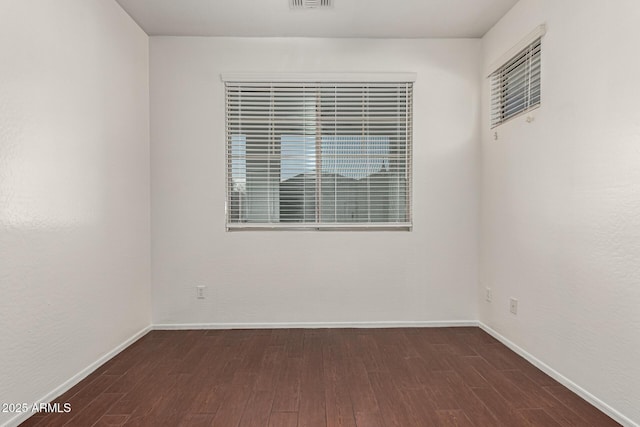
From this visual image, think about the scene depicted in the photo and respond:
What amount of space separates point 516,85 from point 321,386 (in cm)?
289

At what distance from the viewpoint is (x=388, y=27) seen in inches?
136

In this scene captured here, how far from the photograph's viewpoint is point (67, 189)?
8.01 feet

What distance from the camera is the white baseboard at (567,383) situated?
2.02m

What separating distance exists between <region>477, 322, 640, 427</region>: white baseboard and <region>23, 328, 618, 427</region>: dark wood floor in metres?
0.04

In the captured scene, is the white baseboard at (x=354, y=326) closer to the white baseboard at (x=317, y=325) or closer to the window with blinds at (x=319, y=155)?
the white baseboard at (x=317, y=325)

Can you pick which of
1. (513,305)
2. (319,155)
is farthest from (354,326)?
(319,155)

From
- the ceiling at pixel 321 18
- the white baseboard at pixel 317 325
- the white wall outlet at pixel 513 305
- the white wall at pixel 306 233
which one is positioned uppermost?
the ceiling at pixel 321 18

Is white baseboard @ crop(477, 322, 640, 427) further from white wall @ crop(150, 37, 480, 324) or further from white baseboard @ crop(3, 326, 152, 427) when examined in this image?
white baseboard @ crop(3, 326, 152, 427)

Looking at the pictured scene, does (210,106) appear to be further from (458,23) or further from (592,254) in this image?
(592,254)

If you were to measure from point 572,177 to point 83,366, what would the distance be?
3.61m

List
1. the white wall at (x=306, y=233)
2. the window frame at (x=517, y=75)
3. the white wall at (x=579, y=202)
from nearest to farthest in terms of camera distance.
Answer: the white wall at (x=579, y=202), the window frame at (x=517, y=75), the white wall at (x=306, y=233)

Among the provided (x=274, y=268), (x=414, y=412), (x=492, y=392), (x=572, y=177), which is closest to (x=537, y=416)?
(x=492, y=392)

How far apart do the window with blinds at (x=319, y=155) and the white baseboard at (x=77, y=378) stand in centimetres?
139

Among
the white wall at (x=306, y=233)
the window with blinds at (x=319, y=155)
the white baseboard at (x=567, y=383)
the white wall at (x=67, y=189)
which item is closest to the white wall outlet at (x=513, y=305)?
the white baseboard at (x=567, y=383)
